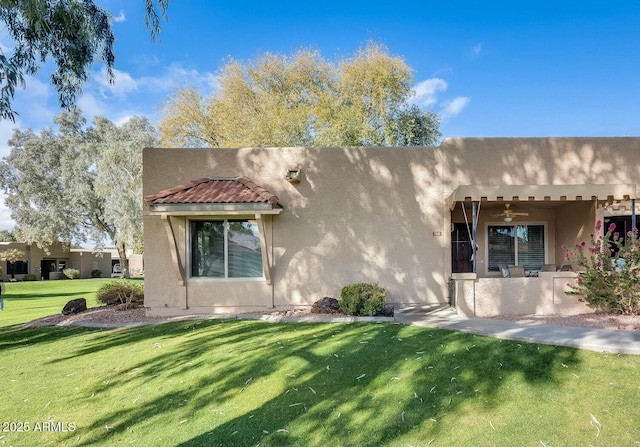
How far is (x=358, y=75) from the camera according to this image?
89.7 ft

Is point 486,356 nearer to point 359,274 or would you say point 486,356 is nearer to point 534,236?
point 359,274

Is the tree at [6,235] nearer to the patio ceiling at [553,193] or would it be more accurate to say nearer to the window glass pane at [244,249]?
the window glass pane at [244,249]

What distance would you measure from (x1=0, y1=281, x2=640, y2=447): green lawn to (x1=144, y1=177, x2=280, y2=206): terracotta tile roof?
3.91m

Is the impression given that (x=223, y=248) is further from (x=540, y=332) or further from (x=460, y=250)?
(x=460, y=250)

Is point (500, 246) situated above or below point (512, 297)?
above

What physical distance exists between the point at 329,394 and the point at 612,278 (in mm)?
8042

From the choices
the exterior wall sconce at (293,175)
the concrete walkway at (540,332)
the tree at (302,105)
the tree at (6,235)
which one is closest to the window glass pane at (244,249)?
the exterior wall sconce at (293,175)

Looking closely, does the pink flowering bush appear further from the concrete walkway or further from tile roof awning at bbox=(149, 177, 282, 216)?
tile roof awning at bbox=(149, 177, 282, 216)

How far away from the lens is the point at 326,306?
1027cm

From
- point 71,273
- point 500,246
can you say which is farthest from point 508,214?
point 71,273

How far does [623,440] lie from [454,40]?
22223 millimetres

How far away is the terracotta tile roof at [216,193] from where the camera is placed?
396 inches

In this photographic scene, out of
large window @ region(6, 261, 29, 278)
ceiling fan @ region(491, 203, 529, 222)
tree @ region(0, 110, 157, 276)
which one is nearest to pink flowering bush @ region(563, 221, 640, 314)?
ceiling fan @ region(491, 203, 529, 222)

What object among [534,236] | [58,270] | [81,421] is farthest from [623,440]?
[58,270]
